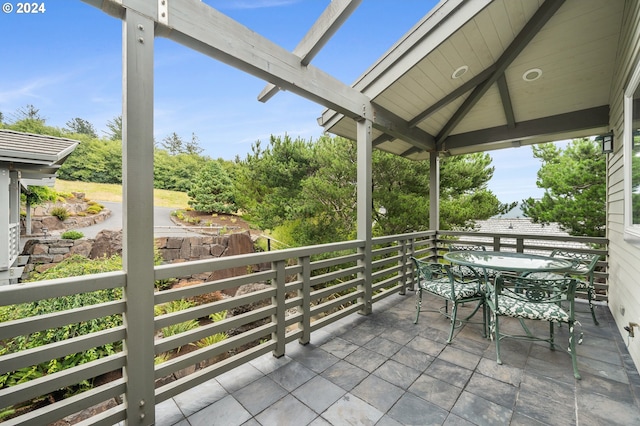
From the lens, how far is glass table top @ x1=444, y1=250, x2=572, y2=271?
8.59 feet

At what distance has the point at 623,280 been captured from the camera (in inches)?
109

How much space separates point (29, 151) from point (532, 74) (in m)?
7.70

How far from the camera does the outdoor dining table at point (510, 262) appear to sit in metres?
2.60

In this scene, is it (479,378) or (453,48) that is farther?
(453,48)

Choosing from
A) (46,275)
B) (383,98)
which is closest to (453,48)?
(383,98)

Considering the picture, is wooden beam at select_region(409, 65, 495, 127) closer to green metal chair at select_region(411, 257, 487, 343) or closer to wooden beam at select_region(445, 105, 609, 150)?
wooden beam at select_region(445, 105, 609, 150)

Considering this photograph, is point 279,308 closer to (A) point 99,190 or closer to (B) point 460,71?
(B) point 460,71

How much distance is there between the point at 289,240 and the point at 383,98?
19.7 ft

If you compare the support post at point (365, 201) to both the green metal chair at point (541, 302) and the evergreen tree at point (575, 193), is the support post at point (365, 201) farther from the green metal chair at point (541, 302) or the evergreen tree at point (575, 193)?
the evergreen tree at point (575, 193)

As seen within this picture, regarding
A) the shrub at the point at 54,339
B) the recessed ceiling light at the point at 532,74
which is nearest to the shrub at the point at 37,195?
the shrub at the point at 54,339

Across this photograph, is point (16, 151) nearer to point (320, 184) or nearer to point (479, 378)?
point (320, 184)

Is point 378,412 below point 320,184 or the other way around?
below

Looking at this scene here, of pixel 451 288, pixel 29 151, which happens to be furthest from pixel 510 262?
pixel 29 151

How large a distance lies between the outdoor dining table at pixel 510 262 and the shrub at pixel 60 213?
15689mm
